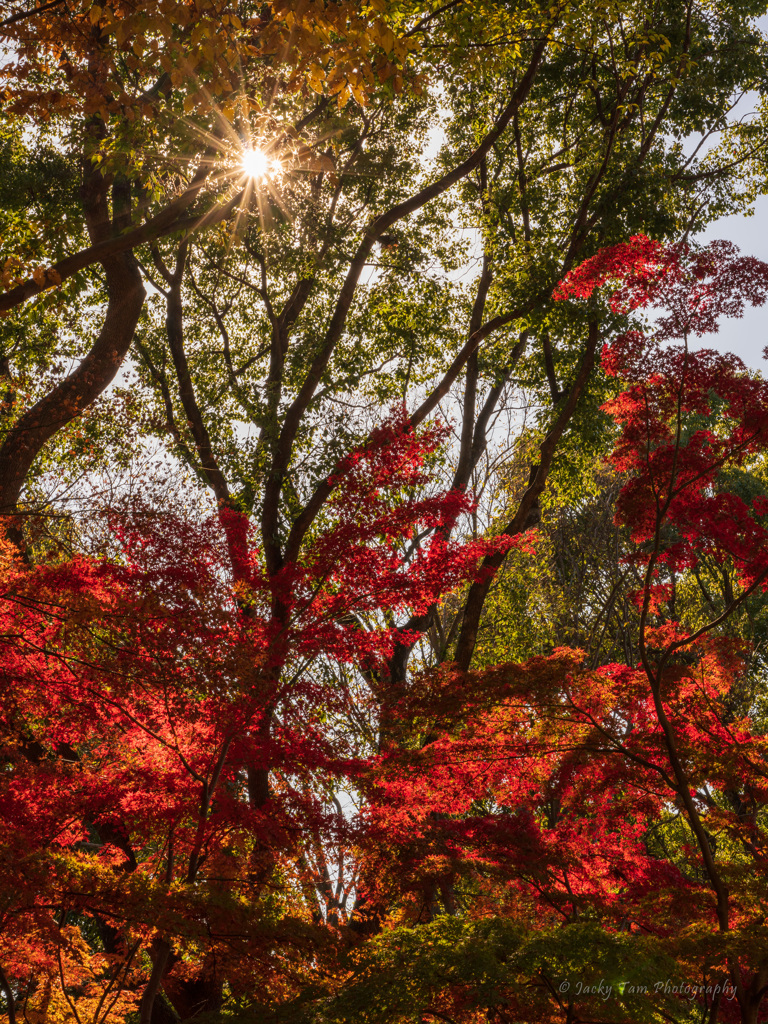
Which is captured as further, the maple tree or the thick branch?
the thick branch

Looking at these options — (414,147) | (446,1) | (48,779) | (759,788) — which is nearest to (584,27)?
(446,1)

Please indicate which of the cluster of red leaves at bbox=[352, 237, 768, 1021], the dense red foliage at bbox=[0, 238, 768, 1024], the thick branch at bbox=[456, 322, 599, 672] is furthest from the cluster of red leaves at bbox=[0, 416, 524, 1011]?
the thick branch at bbox=[456, 322, 599, 672]

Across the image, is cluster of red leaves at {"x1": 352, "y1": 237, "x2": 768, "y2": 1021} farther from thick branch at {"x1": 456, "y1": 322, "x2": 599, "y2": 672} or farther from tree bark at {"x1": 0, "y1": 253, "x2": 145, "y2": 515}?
tree bark at {"x1": 0, "y1": 253, "x2": 145, "y2": 515}

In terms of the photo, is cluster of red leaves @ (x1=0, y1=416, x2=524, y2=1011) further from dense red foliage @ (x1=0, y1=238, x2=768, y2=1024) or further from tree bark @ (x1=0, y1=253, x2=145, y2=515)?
tree bark @ (x1=0, y1=253, x2=145, y2=515)

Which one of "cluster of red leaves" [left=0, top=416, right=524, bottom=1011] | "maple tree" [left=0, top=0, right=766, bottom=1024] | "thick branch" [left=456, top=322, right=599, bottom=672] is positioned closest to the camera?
"maple tree" [left=0, top=0, right=766, bottom=1024]

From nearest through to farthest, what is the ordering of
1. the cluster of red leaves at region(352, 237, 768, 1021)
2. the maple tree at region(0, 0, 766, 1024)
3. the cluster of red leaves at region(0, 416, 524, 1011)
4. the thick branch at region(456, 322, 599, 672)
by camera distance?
the maple tree at region(0, 0, 766, 1024)
the cluster of red leaves at region(0, 416, 524, 1011)
the cluster of red leaves at region(352, 237, 768, 1021)
the thick branch at region(456, 322, 599, 672)

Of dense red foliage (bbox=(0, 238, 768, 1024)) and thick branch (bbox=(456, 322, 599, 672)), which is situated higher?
thick branch (bbox=(456, 322, 599, 672))

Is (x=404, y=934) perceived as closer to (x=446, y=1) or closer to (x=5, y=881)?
(x=5, y=881)

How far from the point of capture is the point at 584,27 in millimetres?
8539

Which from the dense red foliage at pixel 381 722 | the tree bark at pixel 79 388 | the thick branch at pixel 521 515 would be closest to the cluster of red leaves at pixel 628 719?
the dense red foliage at pixel 381 722

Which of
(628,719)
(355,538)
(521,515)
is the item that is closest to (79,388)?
(355,538)

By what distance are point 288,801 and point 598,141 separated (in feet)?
28.7

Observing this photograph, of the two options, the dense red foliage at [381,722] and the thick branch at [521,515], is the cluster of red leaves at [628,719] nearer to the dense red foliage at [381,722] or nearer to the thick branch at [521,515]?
the dense red foliage at [381,722]

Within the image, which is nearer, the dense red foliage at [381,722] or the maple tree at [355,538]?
the maple tree at [355,538]
